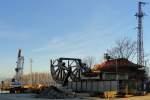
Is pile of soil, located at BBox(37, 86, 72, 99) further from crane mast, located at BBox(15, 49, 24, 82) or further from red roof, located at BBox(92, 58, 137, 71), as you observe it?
crane mast, located at BBox(15, 49, 24, 82)

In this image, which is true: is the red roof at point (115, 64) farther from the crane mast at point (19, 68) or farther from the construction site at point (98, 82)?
the crane mast at point (19, 68)

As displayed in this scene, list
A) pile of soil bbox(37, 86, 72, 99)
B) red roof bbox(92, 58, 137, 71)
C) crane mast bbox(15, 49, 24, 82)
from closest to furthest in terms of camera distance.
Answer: pile of soil bbox(37, 86, 72, 99)
red roof bbox(92, 58, 137, 71)
crane mast bbox(15, 49, 24, 82)

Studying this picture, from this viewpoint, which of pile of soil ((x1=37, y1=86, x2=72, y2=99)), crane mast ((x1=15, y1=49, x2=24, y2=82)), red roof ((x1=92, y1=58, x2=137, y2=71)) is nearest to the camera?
pile of soil ((x1=37, y1=86, x2=72, y2=99))

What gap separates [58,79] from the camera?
284 ft

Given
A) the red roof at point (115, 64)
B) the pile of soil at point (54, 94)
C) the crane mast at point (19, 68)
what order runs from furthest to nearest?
the crane mast at point (19, 68)
the red roof at point (115, 64)
the pile of soil at point (54, 94)

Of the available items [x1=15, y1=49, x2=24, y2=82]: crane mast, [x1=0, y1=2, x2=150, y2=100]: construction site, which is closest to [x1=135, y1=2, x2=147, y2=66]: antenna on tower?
[x1=0, y1=2, x2=150, y2=100]: construction site

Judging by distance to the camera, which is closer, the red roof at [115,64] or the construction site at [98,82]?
the construction site at [98,82]

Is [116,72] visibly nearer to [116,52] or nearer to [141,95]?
[141,95]

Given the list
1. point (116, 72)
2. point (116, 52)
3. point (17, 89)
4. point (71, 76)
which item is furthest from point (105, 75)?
point (116, 52)

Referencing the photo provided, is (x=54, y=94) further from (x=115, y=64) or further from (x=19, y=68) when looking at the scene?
(x=19, y=68)

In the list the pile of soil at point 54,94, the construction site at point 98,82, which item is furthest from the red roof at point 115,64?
the pile of soil at point 54,94

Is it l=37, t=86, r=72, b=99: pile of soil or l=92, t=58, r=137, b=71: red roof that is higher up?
l=92, t=58, r=137, b=71: red roof

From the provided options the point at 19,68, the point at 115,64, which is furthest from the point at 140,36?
the point at 19,68

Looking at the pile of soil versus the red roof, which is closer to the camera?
the pile of soil
